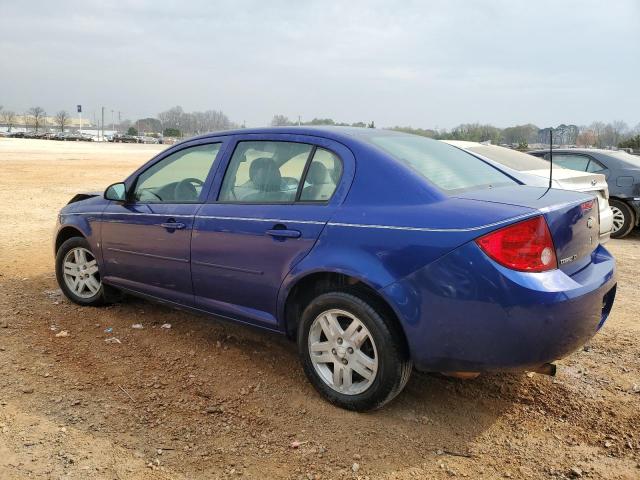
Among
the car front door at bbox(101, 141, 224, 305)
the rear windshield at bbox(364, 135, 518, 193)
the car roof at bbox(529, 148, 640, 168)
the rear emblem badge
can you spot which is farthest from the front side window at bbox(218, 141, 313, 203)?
the car roof at bbox(529, 148, 640, 168)

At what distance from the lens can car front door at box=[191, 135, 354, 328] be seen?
3.37m

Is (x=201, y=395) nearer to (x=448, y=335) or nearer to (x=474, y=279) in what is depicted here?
(x=448, y=335)

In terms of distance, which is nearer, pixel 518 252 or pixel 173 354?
pixel 518 252

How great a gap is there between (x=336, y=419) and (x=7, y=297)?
12.5 feet

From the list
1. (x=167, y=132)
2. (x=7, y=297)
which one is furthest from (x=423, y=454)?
(x=167, y=132)

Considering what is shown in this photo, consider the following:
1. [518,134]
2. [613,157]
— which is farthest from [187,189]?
[518,134]

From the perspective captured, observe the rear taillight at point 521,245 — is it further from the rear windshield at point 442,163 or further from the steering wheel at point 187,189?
the steering wheel at point 187,189

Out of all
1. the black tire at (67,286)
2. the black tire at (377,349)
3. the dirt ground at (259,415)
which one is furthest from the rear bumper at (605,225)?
the black tire at (67,286)

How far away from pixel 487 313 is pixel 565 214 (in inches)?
27.9

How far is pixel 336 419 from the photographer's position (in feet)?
10.6

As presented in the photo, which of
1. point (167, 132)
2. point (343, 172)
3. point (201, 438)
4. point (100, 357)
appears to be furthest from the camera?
point (167, 132)

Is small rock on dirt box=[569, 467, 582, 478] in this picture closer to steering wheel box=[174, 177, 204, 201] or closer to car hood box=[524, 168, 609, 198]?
steering wheel box=[174, 177, 204, 201]

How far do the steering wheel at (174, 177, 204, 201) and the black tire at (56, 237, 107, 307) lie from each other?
4.06ft

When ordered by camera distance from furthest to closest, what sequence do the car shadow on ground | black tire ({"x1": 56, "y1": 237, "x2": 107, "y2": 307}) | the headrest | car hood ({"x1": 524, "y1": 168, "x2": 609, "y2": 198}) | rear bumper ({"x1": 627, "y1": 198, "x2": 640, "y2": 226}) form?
rear bumper ({"x1": 627, "y1": 198, "x2": 640, "y2": 226}) → car hood ({"x1": 524, "y1": 168, "x2": 609, "y2": 198}) → black tire ({"x1": 56, "y1": 237, "x2": 107, "y2": 307}) → the headrest → the car shadow on ground
